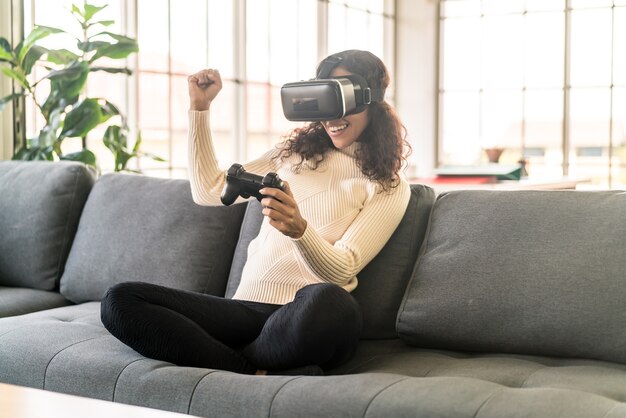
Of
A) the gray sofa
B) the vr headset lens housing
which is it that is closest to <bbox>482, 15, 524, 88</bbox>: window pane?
the gray sofa

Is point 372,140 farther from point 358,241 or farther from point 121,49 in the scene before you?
point 121,49

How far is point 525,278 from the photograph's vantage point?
204 cm

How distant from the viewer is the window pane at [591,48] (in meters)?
6.51

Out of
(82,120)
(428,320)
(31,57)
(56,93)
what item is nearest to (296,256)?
(428,320)

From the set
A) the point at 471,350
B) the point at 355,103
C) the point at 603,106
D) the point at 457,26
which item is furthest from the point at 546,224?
the point at 457,26

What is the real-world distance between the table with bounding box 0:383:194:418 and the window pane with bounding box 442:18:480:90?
6.14 meters

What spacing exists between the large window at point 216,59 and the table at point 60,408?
8.87 ft

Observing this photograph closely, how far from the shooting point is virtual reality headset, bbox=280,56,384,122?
6.90 feet

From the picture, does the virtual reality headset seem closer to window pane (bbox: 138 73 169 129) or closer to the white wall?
window pane (bbox: 138 73 169 129)

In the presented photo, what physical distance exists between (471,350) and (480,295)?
0.13 meters

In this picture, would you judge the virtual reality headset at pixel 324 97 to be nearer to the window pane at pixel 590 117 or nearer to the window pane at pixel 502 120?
the window pane at pixel 590 117

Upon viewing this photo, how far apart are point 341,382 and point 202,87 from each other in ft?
3.36

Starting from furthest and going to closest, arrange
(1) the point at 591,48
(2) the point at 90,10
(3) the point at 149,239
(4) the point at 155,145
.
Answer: (1) the point at 591,48 < (4) the point at 155,145 < (2) the point at 90,10 < (3) the point at 149,239

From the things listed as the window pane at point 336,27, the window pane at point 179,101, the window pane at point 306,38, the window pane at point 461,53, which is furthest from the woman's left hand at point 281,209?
the window pane at point 461,53
